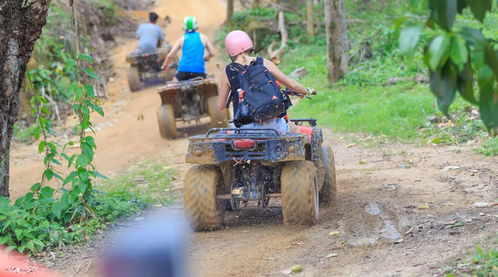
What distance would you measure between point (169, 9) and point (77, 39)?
77.4 feet

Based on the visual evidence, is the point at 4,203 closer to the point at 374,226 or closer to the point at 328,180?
the point at 328,180

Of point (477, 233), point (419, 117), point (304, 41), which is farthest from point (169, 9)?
point (477, 233)

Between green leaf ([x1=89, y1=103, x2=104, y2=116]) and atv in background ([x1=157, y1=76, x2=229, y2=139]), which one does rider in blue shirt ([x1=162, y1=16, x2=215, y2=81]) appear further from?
green leaf ([x1=89, y1=103, x2=104, y2=116])

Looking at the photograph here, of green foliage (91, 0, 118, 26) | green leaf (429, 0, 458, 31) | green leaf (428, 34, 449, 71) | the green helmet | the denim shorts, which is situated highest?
green foliage (91, 0, 118, 26)

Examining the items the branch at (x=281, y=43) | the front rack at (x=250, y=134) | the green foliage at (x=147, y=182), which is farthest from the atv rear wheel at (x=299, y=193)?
the branch at (x=281, y=43)

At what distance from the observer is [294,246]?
240 inches

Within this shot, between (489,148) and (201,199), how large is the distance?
4.13m

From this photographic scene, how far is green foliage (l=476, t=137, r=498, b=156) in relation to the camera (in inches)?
344

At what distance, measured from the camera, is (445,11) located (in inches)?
114

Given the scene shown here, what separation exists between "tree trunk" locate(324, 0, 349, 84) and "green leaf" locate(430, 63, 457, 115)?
11327 millimetres

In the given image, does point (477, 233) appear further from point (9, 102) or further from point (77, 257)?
point (9, 102)

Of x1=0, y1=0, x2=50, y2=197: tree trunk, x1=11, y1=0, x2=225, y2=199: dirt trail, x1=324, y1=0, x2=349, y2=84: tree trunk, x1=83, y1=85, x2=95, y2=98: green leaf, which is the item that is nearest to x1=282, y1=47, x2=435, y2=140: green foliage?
x1=324, y1=0, x2=349, y2=84: tree trunk

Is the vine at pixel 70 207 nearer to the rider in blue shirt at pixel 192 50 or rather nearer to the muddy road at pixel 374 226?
the muddy road at pixel 374 226

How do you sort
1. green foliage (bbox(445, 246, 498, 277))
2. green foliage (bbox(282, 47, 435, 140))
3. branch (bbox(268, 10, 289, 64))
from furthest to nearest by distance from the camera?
1. branch (bbox(268, 10, 289, 64))
2. green foliage (bbox(282, 47, 435, 140))
3. green foliage (bbox(445, 246, 498, 277))
